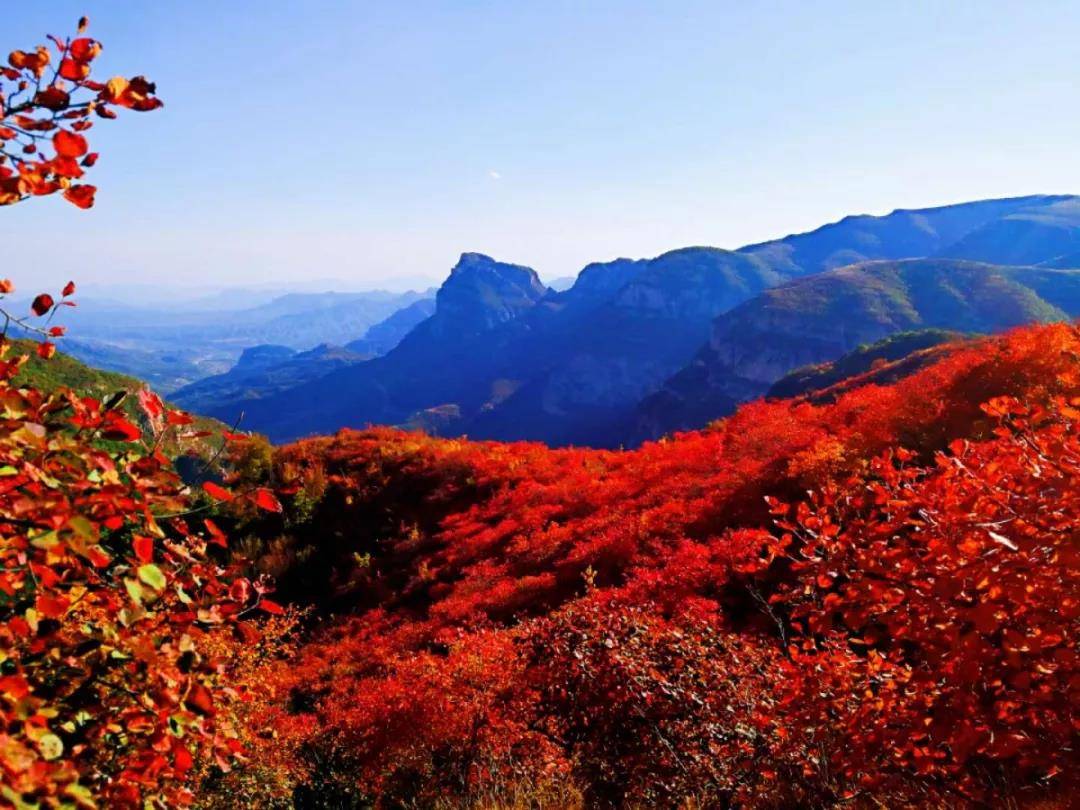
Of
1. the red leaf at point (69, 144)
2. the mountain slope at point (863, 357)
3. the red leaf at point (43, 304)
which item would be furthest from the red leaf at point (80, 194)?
the mountain slope at point (863, 357)

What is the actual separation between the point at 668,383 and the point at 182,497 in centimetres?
18012

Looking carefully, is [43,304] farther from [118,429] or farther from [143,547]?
[143,547]

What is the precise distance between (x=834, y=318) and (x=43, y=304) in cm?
17863

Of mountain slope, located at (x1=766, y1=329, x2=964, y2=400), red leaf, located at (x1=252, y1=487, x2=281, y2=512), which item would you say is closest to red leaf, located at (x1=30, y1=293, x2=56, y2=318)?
red leaf, located at (x1=252, y1=487, x2=281, y2=512)

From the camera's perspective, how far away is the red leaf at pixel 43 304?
2.63 meters

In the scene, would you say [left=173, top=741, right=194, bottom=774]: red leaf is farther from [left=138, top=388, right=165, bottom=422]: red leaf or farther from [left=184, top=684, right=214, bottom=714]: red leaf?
[left=138, top=388, right=165, bottom=422]: red leaf

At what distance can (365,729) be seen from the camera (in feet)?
30.8

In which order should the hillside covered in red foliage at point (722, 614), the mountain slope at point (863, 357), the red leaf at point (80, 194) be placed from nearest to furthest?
the red leaf at point (80, 194) < the hillside covered in red foliage at point (722, 614) < the mountain slope at point (863, 357)

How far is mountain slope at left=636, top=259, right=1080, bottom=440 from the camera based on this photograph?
149 metres

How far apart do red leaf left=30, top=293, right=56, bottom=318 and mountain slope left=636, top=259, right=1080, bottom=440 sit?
14983 cm

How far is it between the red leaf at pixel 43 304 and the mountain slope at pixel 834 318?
5899 inches

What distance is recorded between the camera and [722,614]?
1107 cm

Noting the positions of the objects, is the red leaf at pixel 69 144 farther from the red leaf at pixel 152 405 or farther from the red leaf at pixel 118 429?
the red leaf at pixel 152 405

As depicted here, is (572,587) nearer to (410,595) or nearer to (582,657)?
(410,595)
